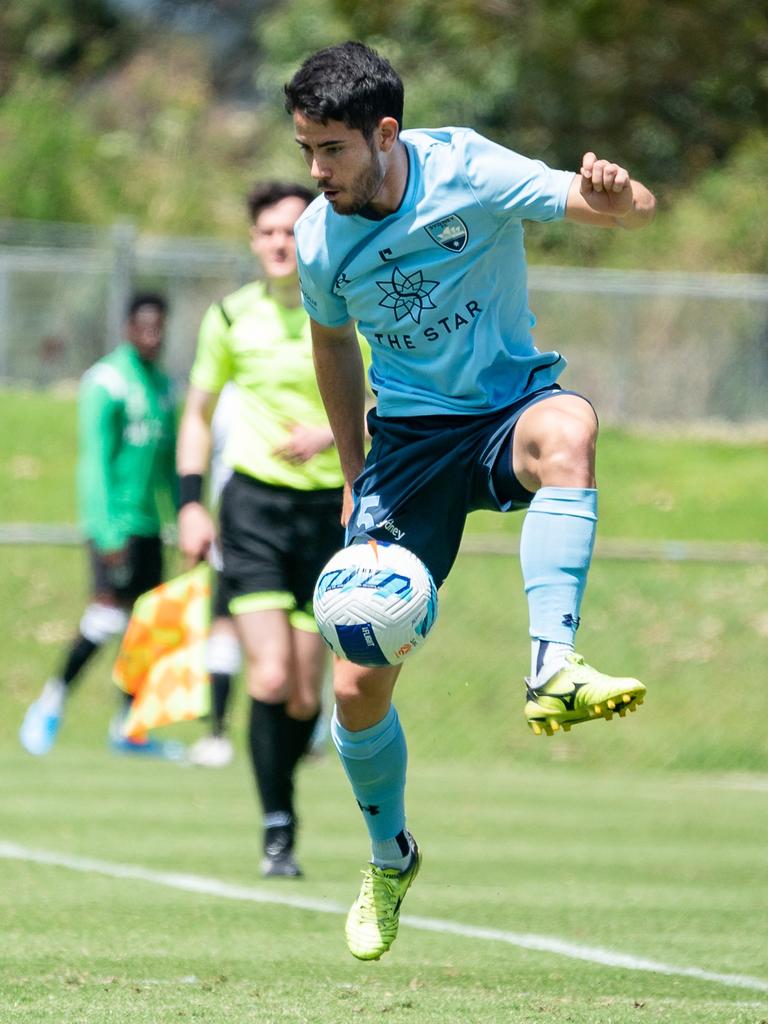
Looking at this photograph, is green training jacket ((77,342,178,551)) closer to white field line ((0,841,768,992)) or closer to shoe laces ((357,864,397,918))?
white field line ((0,841,768,992))

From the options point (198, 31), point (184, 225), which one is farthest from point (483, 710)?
point (198, 31)

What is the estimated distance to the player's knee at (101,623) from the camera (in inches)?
449

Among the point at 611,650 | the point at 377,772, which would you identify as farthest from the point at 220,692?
the point at 377,772

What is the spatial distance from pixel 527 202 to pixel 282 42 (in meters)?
29.3

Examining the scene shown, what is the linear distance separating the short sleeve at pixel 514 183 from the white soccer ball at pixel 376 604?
0.93 m

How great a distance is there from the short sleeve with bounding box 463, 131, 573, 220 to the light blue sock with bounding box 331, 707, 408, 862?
1532mm

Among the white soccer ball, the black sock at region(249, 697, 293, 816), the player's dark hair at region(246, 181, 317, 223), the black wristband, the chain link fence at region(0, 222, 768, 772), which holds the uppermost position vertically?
the player's dark hair at region(246, 181, 317, 223)

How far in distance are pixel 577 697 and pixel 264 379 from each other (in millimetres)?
3441

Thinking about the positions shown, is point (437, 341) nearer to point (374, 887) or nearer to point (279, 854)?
point (374, 887)

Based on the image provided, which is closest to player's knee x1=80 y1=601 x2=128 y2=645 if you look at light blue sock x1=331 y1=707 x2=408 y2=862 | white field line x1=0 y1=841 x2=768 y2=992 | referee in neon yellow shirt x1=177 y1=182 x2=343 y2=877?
white field line x1=0 y1=841 x2=768 y2=992

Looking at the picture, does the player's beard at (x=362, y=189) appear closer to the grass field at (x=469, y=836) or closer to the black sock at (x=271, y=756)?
the grass field at (x=469, y=836)

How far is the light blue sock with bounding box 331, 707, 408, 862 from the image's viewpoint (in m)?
5.34

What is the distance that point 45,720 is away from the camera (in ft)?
36.8

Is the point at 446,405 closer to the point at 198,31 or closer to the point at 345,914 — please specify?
the point at 345,914
